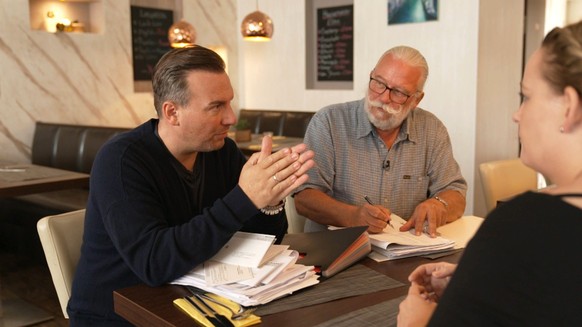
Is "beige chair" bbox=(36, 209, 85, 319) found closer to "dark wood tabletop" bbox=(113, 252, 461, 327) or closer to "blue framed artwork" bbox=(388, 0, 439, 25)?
"dark wood tabletop" bbox=(113, 252, 461, 327)

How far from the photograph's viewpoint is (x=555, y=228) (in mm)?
702

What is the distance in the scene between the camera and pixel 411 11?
16.3 ft

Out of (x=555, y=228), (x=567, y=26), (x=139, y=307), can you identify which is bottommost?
(x=139, y=307)

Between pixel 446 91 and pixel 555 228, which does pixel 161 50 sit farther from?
Result: pixel 555 228

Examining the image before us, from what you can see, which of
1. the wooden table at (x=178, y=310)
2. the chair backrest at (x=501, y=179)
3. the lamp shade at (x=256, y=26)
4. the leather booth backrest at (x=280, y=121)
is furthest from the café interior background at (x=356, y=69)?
the wooden table at (x=178, y=310)

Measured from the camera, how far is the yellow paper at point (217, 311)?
1.11 m

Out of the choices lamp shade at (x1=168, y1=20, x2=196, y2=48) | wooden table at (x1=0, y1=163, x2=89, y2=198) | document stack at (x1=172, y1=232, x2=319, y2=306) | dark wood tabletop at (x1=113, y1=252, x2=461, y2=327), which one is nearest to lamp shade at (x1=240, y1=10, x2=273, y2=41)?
lamp shade at (x1=168, y1=20, x2=196, y2=48)

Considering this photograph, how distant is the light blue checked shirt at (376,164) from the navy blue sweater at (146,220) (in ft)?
1.56

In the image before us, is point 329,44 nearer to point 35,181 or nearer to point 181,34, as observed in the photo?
point 181,34

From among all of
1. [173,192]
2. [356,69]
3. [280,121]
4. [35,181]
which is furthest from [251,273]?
[280,121]

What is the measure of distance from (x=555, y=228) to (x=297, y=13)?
5781 mm

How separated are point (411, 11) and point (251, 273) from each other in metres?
4.19

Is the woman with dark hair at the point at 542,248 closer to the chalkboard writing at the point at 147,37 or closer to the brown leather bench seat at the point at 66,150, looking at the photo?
the brown leather bench seat at the point at 66,150

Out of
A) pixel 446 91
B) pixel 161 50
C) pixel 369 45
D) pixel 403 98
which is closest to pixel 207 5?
pixel 161 50
